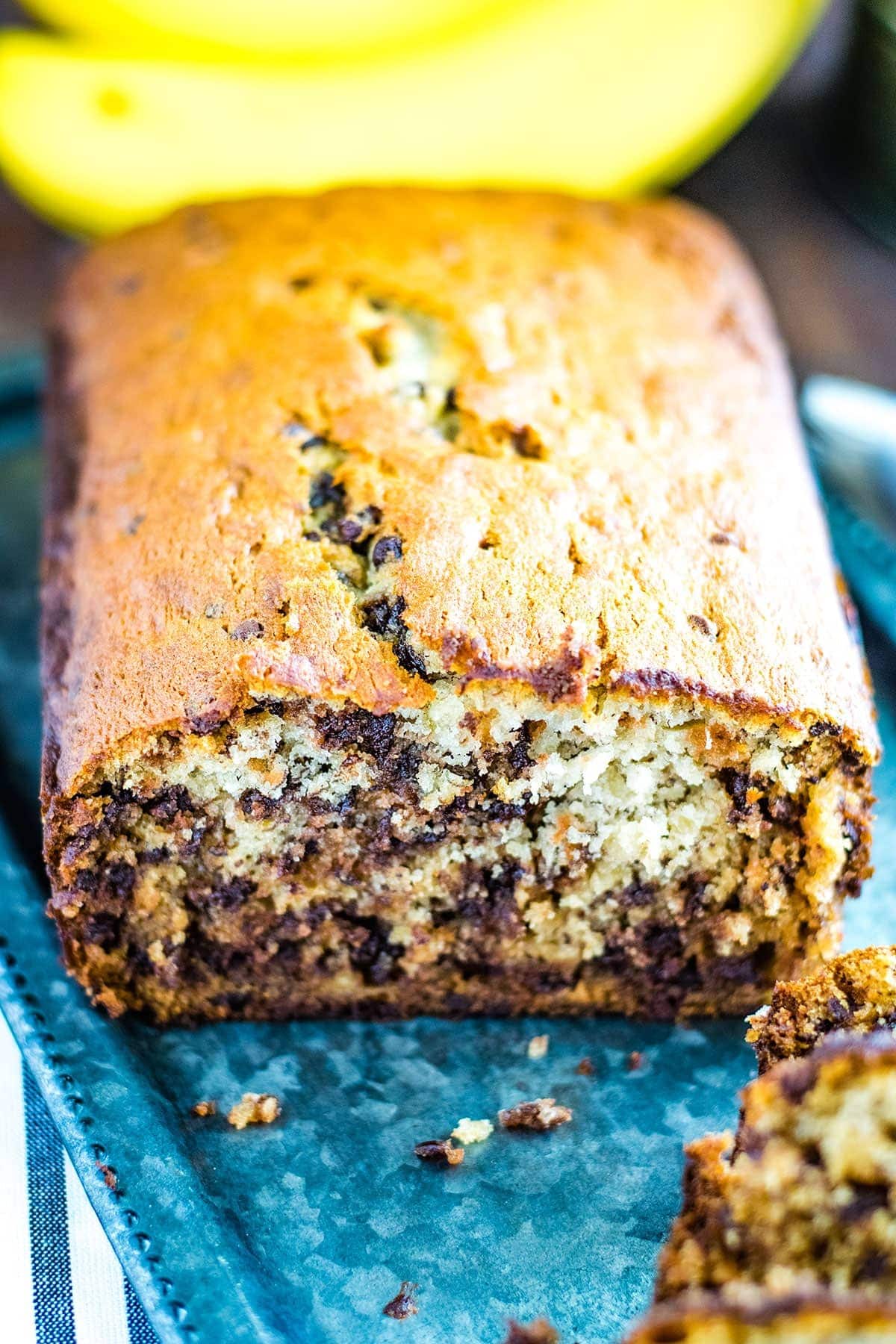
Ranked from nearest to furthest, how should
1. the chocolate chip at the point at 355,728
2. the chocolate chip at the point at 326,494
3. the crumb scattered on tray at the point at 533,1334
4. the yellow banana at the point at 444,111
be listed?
the crumb scattered on tray at the point at 533,1334, the chocolate chip at the point at 355,728, the chocolate chip at the point at 326,494, the yellow banana at the point at 444,111

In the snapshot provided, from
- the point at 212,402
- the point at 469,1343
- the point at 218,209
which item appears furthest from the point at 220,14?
the point at 469,1343

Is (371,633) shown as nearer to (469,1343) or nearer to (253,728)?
(253,728)

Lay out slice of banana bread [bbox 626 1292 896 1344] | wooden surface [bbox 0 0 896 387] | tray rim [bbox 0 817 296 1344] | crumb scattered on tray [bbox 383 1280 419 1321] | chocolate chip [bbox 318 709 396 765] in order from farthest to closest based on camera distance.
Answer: wooden surface [bbox 0 0 896 387] < chocolate chip [bbox 318 709 396 765] < crumb scattered on tray [bbox 383 1280 419 1321] < tray rim [bbox 0 817 296 1344] < slice of banana bread [bbox 626 1292 896 1344]

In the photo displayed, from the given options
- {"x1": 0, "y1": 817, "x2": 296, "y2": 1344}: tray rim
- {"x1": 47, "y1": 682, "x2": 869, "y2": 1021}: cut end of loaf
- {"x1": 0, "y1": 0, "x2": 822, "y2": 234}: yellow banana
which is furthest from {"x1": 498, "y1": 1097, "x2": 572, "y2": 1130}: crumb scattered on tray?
{"x1": 0, "y1": 0, "x2": 822, "y2": 234}: yellow banana

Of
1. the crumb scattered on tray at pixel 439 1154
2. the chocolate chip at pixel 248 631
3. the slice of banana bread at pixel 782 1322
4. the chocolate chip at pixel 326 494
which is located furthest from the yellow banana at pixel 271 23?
the slice of banana bread at pixel 782 1322

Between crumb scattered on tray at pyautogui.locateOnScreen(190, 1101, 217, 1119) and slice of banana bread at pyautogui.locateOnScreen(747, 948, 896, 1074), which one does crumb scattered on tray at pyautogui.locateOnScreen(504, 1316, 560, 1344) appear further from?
crumb scattered on tray at pyautogui.locateOnScreen(190, 1101, 217, 1119)

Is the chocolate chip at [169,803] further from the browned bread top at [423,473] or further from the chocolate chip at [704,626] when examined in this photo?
the chocolate chip at [704,626]
